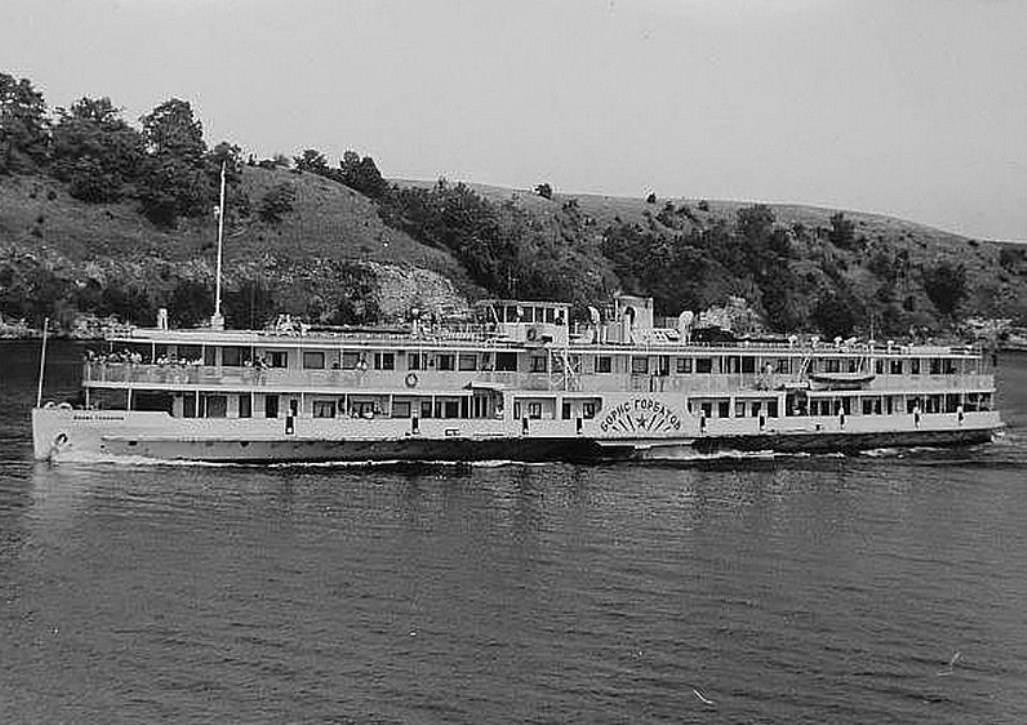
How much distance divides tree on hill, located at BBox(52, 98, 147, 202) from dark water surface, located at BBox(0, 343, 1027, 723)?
91720 mm

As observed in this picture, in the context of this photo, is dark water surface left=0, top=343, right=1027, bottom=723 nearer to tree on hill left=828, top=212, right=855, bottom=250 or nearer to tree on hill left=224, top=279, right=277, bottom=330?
tree on hill left=224, top=279, right=277, bottom=330

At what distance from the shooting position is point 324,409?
5044cm

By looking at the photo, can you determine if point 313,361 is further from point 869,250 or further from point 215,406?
point 869,250

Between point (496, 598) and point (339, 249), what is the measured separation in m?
99.8

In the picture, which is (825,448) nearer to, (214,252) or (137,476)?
(137,476)

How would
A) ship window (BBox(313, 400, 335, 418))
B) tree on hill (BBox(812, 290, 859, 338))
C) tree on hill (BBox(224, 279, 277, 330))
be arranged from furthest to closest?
tree on hill (BBox(812, 290, 859, 338))
tree on hill (BBox(224, 279, 277, 330))
ship window (BBox(313, 400, 335, 418))

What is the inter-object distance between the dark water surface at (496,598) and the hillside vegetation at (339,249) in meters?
63.4

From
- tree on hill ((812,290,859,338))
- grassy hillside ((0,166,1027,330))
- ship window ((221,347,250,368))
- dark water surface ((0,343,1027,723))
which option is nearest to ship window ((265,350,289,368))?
ship window ((221,347,250,368))

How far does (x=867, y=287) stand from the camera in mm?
167000

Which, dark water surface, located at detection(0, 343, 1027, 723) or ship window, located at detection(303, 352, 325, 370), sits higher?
ship window, located at detection(303, 352, 325, 370)

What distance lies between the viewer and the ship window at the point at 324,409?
165 ft

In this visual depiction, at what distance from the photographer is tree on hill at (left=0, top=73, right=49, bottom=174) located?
13338cm

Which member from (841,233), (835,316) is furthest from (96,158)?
(841,233)

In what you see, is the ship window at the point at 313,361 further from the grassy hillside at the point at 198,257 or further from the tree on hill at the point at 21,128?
the tree on hill at the point at 21,128
